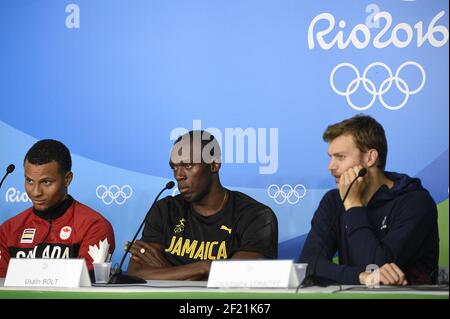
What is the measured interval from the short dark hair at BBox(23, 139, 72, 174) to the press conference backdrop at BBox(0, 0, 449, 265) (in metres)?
0.05

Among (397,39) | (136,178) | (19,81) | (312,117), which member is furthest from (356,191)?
(19,81)

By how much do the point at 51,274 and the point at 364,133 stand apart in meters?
2.16

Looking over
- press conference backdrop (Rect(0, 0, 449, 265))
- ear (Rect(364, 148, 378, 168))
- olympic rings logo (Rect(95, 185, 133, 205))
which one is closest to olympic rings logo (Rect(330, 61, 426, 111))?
press conference backdrop (Rect(0, 0, 449, 265))

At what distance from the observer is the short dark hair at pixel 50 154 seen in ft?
20.0

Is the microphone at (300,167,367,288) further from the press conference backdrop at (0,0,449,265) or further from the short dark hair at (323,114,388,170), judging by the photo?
the press conference backdrop at (0,0,449,265)

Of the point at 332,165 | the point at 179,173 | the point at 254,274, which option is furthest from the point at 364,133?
the point at 254,274

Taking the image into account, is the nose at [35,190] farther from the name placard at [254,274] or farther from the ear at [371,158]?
the ear at [371,158]

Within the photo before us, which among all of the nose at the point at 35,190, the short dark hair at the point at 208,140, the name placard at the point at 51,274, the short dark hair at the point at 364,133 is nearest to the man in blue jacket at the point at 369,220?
the short dark hair at the point at 364,133

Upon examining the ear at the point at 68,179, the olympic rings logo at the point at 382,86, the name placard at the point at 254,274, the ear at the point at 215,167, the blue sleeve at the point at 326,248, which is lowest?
the name placard at the point at 254,274

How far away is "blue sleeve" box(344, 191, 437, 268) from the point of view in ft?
16.8

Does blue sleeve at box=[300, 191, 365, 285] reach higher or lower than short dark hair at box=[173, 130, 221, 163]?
lower

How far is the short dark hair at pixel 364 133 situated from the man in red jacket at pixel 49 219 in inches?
65.5

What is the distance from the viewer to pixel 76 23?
6.29 meters
